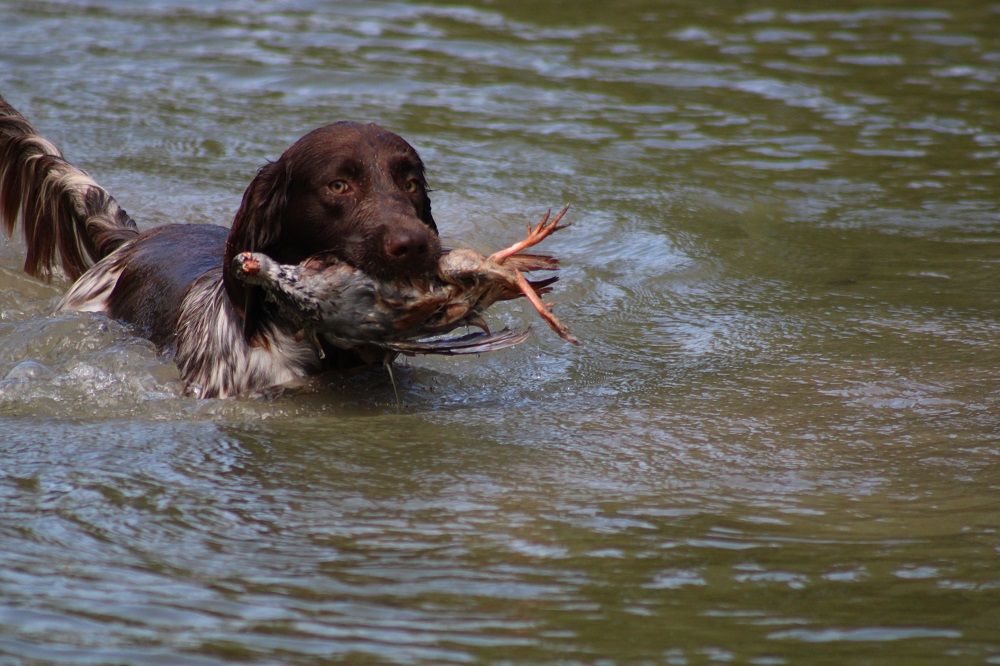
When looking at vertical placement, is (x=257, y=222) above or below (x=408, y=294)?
above

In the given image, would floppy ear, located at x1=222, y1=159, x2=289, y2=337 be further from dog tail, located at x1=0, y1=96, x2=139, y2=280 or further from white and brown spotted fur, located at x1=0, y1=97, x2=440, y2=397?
dog tail, located at x1=0, y1=96, x2=139, y2=280

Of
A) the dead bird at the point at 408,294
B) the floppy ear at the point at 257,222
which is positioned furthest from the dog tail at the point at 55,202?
the dead bird at the point at 408,294

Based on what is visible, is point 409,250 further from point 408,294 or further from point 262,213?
point 262,213

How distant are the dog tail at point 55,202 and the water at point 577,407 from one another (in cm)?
29

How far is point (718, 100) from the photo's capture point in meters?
10.5

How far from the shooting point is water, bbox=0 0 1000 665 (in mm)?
3299

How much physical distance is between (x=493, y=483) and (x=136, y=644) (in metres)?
1.43

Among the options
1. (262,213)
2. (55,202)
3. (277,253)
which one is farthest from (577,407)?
(55,202)

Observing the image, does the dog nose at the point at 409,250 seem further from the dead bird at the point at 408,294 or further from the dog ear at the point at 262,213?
the dog ear at the point at 262,213

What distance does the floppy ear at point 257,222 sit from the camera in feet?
16.9

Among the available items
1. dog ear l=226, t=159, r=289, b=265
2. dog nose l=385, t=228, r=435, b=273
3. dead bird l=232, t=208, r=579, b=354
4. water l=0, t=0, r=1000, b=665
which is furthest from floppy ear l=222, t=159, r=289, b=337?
dog nose l=385, t=228, r=435, b=273

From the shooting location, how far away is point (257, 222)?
5.16m

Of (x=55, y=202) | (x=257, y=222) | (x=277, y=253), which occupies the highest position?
(x=257, y=222)

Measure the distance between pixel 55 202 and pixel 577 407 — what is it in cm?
316
